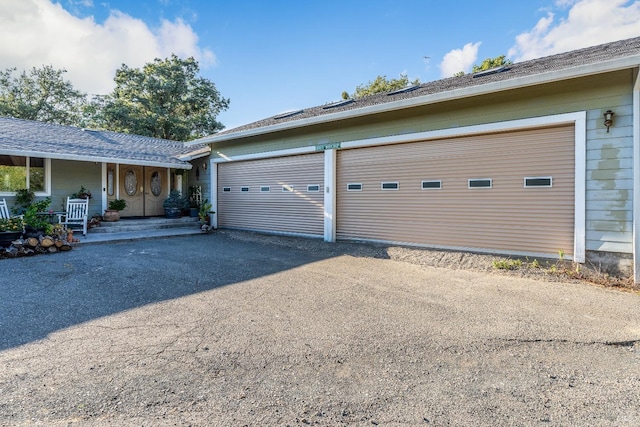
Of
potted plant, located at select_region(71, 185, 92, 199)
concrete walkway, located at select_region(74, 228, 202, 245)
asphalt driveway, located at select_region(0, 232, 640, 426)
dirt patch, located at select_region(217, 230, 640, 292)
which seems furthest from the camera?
potted plant, located at select_region(71, 185, 92, 199)

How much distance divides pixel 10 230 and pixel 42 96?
24504mm

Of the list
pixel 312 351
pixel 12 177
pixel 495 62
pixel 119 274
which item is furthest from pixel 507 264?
pixel 495 62

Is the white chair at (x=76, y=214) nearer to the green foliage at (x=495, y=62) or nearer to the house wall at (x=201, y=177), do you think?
the house wall at (x=201, y=177)

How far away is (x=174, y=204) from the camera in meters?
11.7

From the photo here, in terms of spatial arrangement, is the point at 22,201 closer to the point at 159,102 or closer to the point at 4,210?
the point at 4,210

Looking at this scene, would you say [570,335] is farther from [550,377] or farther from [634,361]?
[550,377]

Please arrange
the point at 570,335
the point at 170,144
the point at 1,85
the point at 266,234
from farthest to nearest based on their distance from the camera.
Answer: the point at 1,85, the point at 170,144, the point at 266,234, the point at 570,335

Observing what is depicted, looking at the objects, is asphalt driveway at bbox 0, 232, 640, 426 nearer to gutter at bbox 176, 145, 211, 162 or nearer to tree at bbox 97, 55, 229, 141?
gutter at bbox 176, 145, 211, 162

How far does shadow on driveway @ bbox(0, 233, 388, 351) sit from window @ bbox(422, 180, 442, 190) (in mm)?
1632

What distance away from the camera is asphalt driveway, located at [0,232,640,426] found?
6.35 feet

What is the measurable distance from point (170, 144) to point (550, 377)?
1517cm

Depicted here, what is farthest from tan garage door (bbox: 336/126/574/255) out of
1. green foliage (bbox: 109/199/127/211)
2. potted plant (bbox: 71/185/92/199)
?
potted plant (bbox: 71/185/92/199)

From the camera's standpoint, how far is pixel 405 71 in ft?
76.9

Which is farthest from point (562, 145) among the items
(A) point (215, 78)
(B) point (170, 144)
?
(A) point (215, 78)
